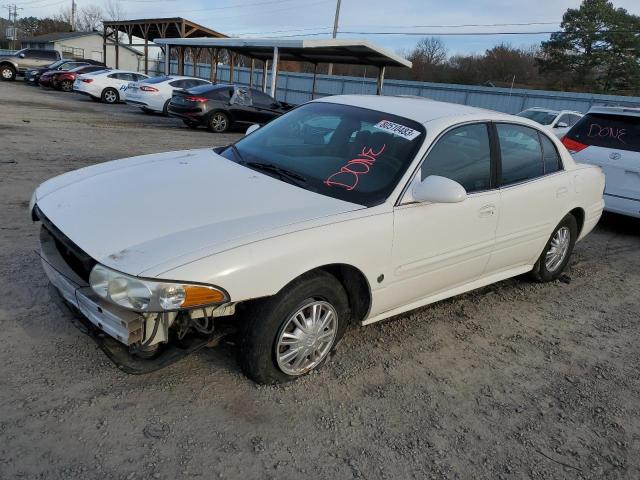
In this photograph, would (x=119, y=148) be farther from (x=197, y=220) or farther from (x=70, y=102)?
(x=70, y=102)

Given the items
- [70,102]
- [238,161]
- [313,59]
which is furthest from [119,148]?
[313,59]

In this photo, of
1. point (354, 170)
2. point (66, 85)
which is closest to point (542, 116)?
point (354, 170)

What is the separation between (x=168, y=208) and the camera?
2947 millimetres

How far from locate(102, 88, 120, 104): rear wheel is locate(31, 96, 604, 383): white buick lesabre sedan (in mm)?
20094

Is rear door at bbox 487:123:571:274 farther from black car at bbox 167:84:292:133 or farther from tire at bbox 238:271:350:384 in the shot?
black car at bbox 167:84:292:133

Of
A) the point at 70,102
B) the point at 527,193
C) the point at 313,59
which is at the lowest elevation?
the point at 70,102

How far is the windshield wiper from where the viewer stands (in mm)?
3463

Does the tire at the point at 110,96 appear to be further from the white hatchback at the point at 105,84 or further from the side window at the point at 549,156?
the side window at the point at 549,156

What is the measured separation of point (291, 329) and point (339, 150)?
138 centimetres

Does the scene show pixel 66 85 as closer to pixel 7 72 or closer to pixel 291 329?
pixel 7 72

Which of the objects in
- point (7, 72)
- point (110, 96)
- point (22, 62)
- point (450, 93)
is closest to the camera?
point (110, 96)

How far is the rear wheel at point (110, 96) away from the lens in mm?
21875

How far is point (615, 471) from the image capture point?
2.70 m

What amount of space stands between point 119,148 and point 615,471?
9.80 m
